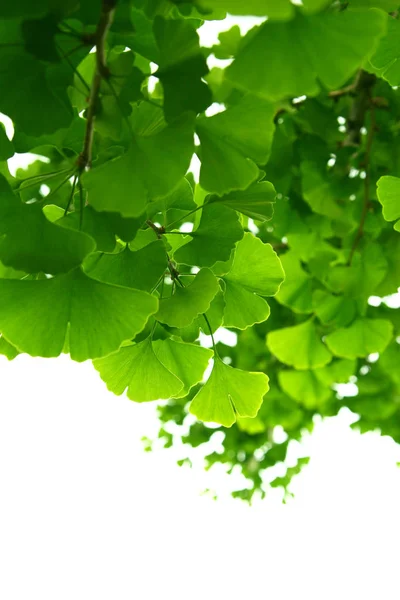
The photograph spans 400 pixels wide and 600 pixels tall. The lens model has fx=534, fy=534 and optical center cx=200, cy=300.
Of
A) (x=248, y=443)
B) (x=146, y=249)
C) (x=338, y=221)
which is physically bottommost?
(x=248, y=443)

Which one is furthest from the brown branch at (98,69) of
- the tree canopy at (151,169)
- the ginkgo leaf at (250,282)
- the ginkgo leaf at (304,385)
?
the ginkgo leaf at (304,385)

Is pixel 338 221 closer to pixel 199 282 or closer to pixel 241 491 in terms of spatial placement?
pixel 199 282

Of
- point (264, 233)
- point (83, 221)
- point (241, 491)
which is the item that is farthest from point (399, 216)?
point (241, 491)

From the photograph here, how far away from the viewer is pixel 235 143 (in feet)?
1.43

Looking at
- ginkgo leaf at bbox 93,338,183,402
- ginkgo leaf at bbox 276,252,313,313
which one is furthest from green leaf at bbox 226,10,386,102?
ginkgo leaf at bbox 276,252,313,313

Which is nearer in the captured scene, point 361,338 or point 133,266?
point 133,266

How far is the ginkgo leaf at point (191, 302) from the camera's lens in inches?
21.2

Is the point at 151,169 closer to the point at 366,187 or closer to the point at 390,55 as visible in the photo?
the point at 390,55

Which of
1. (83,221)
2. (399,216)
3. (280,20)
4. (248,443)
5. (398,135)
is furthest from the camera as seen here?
(248,443)

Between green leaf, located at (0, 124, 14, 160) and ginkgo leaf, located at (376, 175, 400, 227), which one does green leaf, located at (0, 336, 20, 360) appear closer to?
green leaf, located at (0, 124, 14, 160)

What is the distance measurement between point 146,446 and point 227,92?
301 cm

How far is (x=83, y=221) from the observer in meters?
0.49

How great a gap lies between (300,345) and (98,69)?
1000 millimetres

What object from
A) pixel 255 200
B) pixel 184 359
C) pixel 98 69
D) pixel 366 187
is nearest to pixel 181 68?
pixel 98 69
